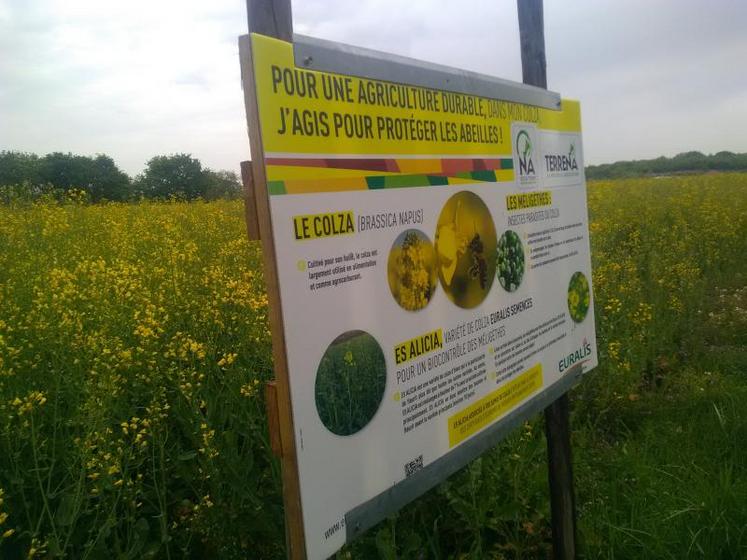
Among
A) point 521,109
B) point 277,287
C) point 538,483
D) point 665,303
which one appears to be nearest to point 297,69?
point 277,287

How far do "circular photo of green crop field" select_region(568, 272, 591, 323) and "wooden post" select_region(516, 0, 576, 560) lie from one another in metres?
0.31

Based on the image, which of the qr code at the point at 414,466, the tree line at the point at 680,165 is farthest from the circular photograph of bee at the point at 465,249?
the tree line at the point at 680,165

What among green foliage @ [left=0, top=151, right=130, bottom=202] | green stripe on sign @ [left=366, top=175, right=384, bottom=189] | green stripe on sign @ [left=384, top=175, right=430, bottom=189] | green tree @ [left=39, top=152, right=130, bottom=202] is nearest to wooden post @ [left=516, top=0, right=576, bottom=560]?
green stripe on sign @ [left=384, top=175, right=430, bottom=189]

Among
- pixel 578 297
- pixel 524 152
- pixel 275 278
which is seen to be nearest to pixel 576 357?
pixel 578 297

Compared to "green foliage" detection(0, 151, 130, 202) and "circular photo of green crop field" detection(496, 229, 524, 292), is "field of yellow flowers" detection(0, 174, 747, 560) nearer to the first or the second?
"circular photo of green crop field" detection(496, 229, 524, 292)

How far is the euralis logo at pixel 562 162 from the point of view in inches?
83.9

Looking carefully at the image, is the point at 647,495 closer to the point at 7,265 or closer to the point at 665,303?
the point at 665,303

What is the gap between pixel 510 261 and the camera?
1.85 m

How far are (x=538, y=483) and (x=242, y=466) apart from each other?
1.33 m

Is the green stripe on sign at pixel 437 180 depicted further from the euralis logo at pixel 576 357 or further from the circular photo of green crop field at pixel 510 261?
the euralis logo at pixel 576 357

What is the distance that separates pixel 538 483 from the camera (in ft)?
8.82

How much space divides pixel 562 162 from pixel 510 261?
598 mm

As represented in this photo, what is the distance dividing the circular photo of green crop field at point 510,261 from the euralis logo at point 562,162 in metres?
0.38

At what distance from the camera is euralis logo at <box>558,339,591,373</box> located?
7.16 ft
